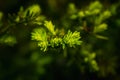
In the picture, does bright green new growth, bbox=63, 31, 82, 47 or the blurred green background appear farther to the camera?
the blurred green background

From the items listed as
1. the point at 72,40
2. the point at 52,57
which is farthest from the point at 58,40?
the point at 52,57

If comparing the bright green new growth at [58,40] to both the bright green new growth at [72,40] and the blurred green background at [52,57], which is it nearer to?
the bright green new growth at [72,40]

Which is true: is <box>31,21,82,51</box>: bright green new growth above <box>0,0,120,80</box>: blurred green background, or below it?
below

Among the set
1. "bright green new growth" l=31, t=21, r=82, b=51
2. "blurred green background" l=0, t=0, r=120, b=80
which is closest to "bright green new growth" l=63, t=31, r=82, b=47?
"bright green new growth" l=31, t=21, r=82, b=51

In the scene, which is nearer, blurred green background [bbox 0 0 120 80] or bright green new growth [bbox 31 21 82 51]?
bright green new growth [bbox 31 21 82 51]

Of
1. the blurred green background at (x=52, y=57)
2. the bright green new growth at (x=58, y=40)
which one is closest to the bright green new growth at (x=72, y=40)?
the bright green new growth at (x=58, y=40)

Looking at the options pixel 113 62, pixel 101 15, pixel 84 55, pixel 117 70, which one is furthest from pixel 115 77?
pixel 101 15

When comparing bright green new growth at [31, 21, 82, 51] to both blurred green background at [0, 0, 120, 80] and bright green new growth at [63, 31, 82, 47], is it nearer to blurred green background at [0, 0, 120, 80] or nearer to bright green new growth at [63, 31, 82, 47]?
bright green new growth at [63, 31, 82, 47]

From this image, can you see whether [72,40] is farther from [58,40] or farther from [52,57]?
[52,57]

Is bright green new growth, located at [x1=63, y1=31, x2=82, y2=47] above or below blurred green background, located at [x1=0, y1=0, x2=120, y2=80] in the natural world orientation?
below

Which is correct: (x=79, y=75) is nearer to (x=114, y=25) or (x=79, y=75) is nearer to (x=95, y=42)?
(x=95, y=42)
